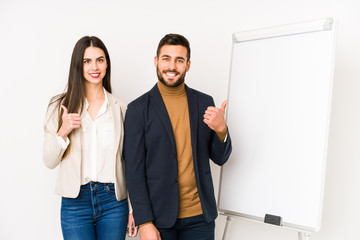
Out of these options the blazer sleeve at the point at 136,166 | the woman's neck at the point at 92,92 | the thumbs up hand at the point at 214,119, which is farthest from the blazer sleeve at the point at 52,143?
the thumbs up hand at the point at 214,119

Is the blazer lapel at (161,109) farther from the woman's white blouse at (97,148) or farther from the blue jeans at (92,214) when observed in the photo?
the blue jeans at (92,214)

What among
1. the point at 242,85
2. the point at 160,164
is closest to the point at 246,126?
the point at 242,85

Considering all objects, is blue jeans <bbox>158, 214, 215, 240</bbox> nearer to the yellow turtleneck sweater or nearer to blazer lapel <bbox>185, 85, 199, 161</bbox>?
the yellow turtleneck sweater

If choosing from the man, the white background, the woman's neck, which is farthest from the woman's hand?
the white background

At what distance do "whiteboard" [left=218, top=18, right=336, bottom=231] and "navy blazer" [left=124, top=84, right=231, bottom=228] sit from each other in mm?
397

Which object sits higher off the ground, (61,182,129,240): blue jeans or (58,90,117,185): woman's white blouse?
(58,90,117,185): woman's white blouse

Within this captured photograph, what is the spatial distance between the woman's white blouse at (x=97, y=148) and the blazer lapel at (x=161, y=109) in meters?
0.26

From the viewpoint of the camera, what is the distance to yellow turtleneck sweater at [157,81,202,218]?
5.77 feet

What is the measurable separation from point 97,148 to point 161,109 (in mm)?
390

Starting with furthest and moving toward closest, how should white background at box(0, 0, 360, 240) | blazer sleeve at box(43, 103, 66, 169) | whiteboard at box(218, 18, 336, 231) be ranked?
white background at box(0, 0, 360, 240), whiteboard at box(218, 18, 336, 231), blazer sleeve at box(43, 103, 66, 169)

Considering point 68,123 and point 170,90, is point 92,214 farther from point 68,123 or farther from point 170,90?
point 170,90

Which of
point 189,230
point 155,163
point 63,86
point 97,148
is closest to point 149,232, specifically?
point 189,230

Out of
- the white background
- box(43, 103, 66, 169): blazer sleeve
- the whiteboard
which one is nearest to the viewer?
box(43, 103, 66, 169): blazer sleeve

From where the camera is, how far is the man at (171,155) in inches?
68.1
